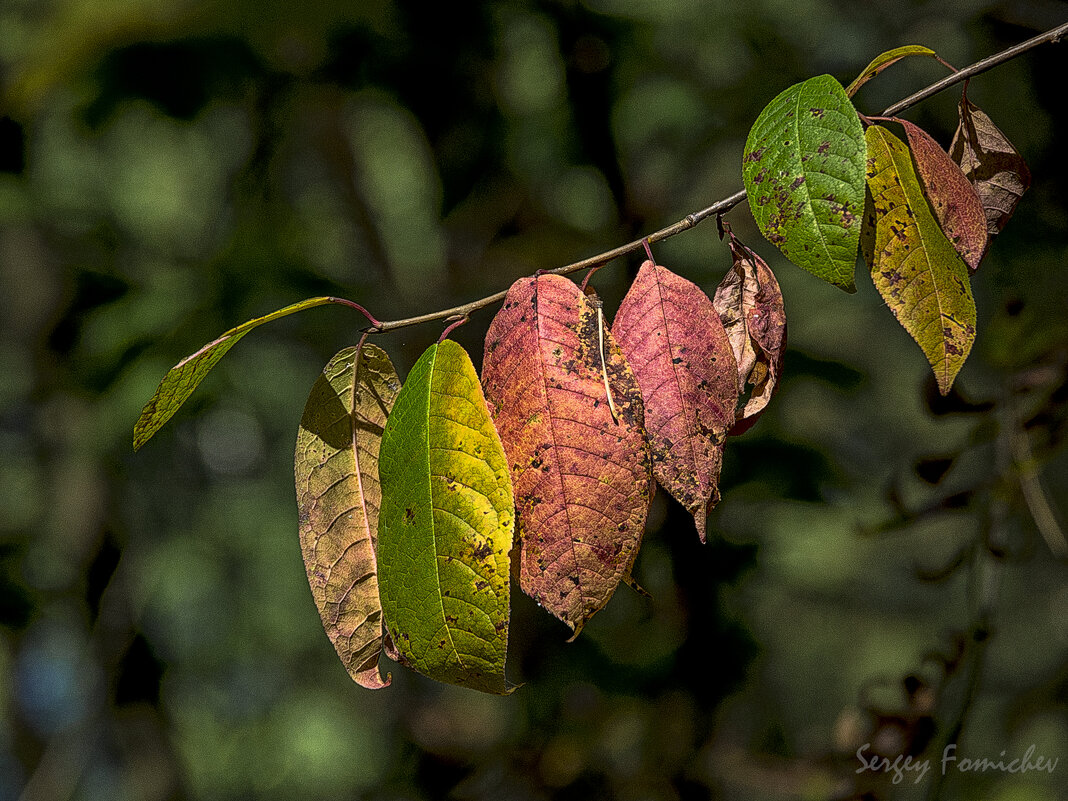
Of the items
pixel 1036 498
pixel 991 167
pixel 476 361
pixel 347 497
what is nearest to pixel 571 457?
pixel 347 497

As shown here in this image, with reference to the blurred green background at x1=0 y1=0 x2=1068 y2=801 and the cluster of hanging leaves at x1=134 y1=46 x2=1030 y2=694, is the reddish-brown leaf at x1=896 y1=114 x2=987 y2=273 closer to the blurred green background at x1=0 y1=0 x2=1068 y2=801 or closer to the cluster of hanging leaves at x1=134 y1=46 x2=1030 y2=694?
the cluster of hanging leaves at x1=134 y1=46 x2=1030 y2=694

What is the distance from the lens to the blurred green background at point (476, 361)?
1.22 meters

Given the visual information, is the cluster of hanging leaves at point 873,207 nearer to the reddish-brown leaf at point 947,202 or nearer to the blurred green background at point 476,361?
the reddish-brown leaf at point 947,202

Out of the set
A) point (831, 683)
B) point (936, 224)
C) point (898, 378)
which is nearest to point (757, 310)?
point (936, 224)

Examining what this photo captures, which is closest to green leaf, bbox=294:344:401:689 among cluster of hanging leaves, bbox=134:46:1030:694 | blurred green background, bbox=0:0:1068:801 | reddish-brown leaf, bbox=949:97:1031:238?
cluster of hanging leaves, bbox=134:46:1030:694

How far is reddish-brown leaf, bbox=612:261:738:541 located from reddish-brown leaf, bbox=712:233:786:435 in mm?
41

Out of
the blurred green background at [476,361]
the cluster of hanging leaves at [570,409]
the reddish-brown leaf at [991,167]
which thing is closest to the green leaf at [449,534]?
the cluster of hanging leaves at [570,409]

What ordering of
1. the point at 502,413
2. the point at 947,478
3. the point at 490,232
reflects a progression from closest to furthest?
1. the point at 502,413
2. the point at 947,478
3. the point at 490,232

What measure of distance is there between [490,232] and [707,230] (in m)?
0.40

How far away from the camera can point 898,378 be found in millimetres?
1261

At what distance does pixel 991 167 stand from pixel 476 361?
2.84 ft

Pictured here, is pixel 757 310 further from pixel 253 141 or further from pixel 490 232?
pixel 253 141

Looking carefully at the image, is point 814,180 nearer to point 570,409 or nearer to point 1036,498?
point 570,409

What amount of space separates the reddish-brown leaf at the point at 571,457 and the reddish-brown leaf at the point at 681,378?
24 millimetres
